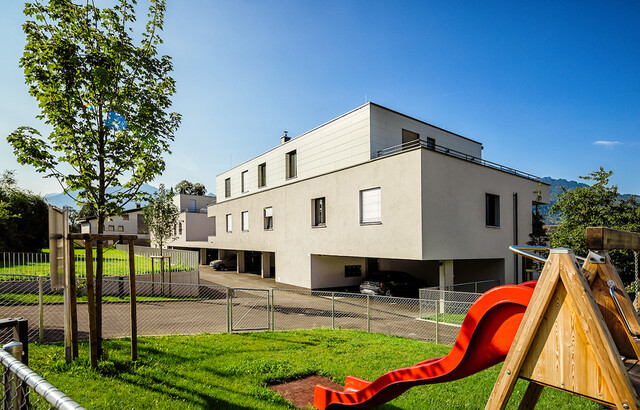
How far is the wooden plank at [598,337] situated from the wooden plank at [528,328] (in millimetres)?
73

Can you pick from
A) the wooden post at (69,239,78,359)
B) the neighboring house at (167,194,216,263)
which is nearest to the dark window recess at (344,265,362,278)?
the wooden post at (69,239,78,359)

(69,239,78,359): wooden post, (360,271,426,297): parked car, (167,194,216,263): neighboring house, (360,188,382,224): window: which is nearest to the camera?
(69,239,78,359): wooden post

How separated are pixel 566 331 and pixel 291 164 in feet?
80.0

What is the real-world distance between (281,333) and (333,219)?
33.6 feet

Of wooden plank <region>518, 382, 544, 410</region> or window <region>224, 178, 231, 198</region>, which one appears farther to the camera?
window <region>224, 178, 231, 198</region>

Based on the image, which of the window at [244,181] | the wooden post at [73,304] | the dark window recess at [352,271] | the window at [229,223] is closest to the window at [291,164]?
the window at [244,181]

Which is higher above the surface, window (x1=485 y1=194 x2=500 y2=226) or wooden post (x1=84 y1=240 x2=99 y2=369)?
window (x1=485 y1=194 x2=500 y2=226)

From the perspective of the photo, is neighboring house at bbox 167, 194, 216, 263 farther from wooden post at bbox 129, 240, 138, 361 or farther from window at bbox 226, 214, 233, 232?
wooden post at bbox 129, 240, 138, 361

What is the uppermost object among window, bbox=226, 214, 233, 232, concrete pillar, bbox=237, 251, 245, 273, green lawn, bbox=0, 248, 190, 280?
window, bbox=226, 214, 233, 232

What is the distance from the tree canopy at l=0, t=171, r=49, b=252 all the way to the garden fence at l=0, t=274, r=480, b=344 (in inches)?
727

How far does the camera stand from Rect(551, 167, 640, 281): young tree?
17359 millimetres

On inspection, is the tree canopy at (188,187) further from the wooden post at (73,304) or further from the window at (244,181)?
the wooden post at (73,304)

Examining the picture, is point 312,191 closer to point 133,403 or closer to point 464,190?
point 464,190

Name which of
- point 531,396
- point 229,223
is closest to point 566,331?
point 531,396
